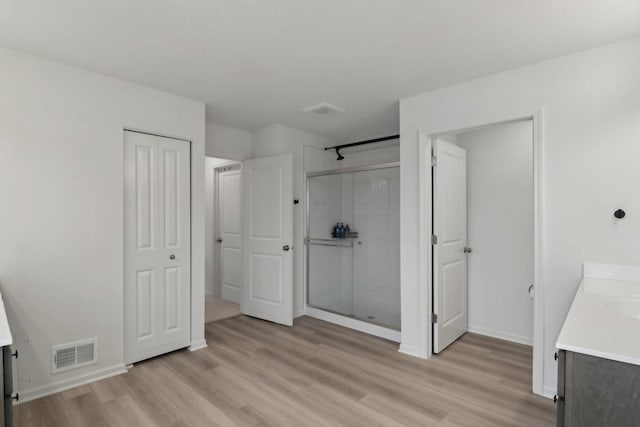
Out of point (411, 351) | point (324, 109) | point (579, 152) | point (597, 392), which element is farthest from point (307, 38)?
point (411, 351)

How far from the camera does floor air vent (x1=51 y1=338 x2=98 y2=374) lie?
2.46 meters

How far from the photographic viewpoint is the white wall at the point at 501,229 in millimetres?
3426

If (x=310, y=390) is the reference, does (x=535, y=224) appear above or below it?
above

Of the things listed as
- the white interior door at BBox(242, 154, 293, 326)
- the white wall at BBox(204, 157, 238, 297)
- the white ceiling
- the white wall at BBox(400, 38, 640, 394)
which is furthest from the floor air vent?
the white wall at BBox(400, 38, 640, 394)

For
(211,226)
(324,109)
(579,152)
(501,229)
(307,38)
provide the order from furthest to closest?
(211,226) < (501,229) < (324,109) < (579,152) < (307,38)

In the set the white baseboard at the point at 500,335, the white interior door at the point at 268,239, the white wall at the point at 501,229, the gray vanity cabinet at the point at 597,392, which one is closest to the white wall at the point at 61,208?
the white interior door at the point at 268,239

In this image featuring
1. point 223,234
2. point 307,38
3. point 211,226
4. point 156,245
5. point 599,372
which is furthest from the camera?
point 211,226

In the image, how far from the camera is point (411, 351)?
10.3 ft

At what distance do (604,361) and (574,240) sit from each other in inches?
60.3

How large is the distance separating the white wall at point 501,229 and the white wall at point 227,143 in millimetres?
2629

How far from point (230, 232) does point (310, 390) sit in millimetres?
3159

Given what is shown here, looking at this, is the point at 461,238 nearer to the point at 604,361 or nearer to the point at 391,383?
the point at 391,383

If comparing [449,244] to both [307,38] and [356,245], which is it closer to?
[356,245]

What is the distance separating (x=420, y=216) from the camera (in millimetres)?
3074
